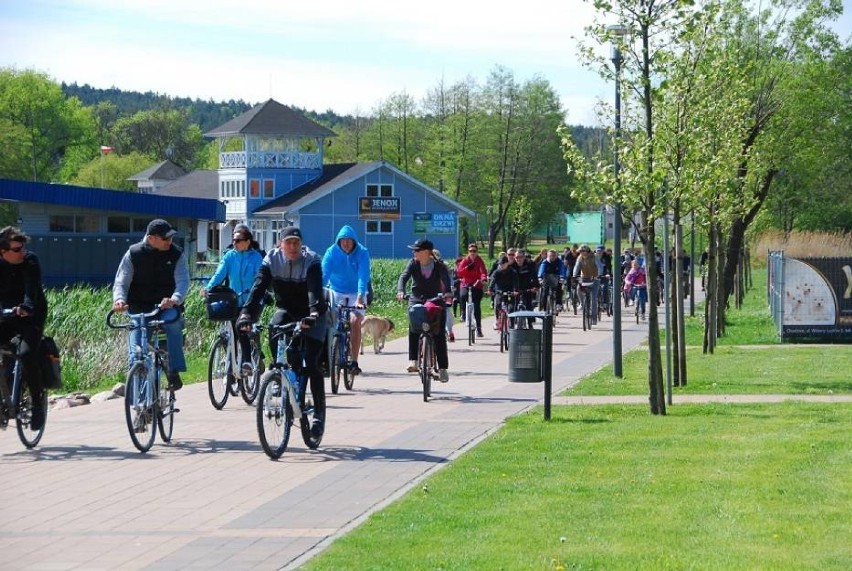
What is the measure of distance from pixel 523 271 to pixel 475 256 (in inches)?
37.2

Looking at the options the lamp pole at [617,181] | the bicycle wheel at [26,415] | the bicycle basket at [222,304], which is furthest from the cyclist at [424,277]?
the bicycle wheel at [26,415]

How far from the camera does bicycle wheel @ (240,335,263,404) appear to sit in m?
15.7

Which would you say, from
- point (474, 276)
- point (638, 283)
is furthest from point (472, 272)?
point (638, 283)

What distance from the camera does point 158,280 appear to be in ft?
42.2

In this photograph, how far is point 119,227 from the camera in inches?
2005

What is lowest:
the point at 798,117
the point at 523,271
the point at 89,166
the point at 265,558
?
the point at 265,558

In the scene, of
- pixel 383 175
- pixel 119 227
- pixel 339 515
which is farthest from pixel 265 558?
pixel 383 175

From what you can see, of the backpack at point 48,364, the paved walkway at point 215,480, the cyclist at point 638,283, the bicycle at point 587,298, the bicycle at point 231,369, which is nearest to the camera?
the paved walkway at point 215,480

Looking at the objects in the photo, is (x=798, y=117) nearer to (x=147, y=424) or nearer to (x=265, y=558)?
(x=147, y=424)

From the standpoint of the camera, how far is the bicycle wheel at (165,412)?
12445 millimetres

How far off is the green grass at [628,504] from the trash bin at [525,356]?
245 centimetres

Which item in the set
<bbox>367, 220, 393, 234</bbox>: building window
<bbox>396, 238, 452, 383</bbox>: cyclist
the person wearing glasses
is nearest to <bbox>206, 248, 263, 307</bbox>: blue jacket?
<bbox>396, 238, 452, 383</bbox>: cyclist

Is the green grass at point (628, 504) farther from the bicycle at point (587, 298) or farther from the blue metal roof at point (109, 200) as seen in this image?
the blue metal roof at point (109, 200)

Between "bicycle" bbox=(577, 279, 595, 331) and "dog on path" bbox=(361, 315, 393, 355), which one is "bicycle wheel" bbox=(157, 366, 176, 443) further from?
"bicycle" bbox=(577, 279, 595, 331)
